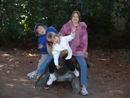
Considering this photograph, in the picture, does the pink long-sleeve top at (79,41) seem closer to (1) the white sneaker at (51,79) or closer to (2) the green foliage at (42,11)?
(1) the white sneaker at (51,79)

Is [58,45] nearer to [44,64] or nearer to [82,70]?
[44,64]

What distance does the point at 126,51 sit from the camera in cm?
1145

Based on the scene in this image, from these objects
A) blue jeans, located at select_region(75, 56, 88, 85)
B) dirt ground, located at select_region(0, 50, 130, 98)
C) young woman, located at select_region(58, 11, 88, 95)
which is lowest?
dirt ground, located at select_region(0, 50, 130, 98)

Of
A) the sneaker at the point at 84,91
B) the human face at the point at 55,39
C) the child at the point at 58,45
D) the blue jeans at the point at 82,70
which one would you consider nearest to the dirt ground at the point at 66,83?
the sneaker at the point at 84,91

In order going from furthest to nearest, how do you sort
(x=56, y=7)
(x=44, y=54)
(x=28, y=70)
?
(x=56, y=7)
(x=28, y=70)
(x=44, y=54)

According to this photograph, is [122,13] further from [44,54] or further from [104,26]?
[44,54]

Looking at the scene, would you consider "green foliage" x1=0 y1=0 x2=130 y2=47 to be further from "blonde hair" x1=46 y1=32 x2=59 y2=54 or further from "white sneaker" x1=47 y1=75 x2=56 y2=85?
"white sneaker" x1=47 y1=75 x2=56 y2=85

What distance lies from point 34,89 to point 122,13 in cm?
461

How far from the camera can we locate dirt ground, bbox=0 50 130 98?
6.55 meters

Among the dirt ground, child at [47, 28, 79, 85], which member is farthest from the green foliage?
child at [47, 28, 79, 85]

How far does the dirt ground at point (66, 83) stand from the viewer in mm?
6555

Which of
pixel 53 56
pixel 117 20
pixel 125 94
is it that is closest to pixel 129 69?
pixel 125 94

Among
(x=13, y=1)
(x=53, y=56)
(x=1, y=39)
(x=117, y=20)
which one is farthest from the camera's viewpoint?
(x=117, y=20)

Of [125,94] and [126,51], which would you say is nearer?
[125,94]
